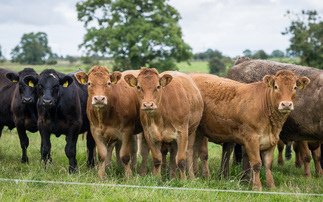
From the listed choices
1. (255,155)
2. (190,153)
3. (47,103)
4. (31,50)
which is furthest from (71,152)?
(31,50)

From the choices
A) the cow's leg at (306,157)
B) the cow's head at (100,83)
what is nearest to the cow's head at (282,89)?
the cow's leg at (306,157)

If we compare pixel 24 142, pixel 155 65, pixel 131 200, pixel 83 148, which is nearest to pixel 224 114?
pixel 131 200

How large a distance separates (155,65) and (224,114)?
28.8 m

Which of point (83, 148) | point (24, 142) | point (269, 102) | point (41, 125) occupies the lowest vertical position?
point (83, 148)

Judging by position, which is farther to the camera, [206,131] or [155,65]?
[155,65]

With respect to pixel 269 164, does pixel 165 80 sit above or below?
above

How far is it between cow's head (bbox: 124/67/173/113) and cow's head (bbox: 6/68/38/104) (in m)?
2.25

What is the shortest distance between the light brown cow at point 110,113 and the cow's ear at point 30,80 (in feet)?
4.03

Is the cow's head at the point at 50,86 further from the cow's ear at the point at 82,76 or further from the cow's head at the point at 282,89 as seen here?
the cow's head at the point at 282,89

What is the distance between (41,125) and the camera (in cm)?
795

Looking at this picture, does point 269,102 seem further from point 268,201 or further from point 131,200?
point 131,200

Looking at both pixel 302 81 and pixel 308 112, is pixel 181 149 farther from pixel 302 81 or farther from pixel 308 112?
pixel 308 112

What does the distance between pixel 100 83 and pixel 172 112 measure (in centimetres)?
142

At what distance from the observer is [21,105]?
28.9 feet
